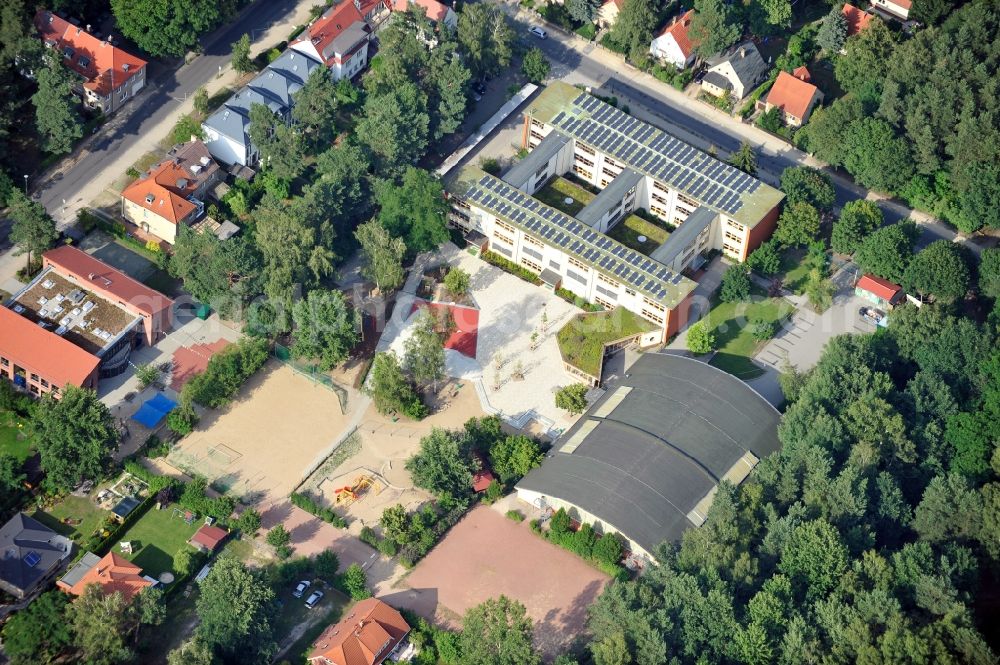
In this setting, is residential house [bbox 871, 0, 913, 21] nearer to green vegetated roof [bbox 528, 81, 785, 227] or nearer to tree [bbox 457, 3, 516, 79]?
green vegetated roof [bbox 528, 81, 785, 227]

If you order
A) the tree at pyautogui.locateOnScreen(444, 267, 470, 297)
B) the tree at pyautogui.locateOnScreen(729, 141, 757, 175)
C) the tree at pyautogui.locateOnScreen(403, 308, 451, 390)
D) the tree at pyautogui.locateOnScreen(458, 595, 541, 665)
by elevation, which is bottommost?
the tree at pyautogui.locateOnScreen(458, 595, 541, 665)

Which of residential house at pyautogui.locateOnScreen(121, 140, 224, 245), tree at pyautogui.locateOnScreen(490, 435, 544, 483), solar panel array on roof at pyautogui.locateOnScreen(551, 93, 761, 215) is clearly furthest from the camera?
solar panel array on roof at pyautogui.locateOnScreen(551, 93, 761, 215)

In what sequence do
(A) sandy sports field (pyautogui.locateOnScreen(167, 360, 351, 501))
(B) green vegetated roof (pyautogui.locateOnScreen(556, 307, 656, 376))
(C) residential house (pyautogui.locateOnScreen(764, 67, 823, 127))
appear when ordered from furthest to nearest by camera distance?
(C) residential house (pyautogui.locateOnScreen(764, 67, 823, 127)), (B) green vegetated roof (pyautogui.locateOnScreen(556, 307, 656, 376)), (A) sandy sports field (pyautogui.locateOnScreen(167, 360, 351, 501))

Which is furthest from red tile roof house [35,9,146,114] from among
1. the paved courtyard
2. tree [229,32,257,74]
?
the paved courtyard

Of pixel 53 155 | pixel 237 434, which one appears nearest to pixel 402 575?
pixel 237 434

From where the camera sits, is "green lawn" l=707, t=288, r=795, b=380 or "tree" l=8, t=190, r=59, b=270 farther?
"green lawn" l=707, t=288, r=795, b=380

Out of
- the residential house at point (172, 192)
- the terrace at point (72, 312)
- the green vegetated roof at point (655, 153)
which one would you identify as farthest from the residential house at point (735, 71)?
the terrace at point (72, 312)
